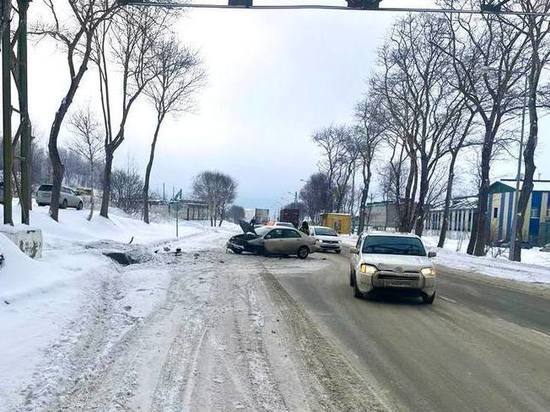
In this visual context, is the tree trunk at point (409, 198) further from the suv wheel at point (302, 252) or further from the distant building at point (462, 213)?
the distant building at point (462, 213)

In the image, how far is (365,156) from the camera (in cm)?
6112

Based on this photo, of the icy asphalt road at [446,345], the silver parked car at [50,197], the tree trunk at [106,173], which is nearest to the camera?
the icy asphalt road at [446,345]

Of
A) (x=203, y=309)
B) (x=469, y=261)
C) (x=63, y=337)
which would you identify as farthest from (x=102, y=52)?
(x=63, y=337)

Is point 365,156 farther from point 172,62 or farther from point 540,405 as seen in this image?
point 540,405

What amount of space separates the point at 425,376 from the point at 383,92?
37333mm

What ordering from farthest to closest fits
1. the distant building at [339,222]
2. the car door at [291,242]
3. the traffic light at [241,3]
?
1. the distant building at [339,222]
2. the car door at [291,242]
3. the traffic light at [241,3]

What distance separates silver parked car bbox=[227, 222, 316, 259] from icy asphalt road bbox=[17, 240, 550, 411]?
42.8 feet

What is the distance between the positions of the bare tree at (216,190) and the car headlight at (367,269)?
8326 centimetres

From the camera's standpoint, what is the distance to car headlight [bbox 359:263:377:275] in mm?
11273

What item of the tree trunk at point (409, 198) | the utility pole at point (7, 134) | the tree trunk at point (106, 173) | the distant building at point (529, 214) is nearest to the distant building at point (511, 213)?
the distant building at point (529, 214)

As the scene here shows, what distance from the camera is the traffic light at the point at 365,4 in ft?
35.3

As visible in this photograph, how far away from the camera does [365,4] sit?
10.8 metres

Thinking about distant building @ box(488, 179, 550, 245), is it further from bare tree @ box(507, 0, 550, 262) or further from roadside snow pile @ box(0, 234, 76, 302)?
roadside snow pile @ box(0, 234, 76, 302)

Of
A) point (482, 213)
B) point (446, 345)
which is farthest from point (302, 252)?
point (446, 345)
